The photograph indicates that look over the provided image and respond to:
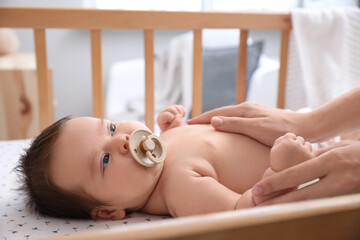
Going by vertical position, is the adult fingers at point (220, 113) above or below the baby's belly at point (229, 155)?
above

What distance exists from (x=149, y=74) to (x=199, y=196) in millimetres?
644

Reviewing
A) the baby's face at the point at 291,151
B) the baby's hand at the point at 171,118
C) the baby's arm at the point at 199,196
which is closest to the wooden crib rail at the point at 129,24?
the baby's hand at the point at 171,118

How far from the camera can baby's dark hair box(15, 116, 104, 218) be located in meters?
0.82

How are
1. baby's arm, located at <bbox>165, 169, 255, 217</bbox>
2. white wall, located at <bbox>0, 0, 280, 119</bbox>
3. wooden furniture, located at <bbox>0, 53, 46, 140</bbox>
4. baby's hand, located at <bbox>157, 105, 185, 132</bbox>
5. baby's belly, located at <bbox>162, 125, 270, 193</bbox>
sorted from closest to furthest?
baby's arm, located at <bbox>165, 169, 255, 217</bbox>, baby's belly, located at <bbox>162, 125, 270, 193</bbox>, baby's hand, located at <bbox>157, 105, 185, 132</bbox>, wooden furniture, located at <bbox>0, 53, 46, 140</bbox>, white wall, located at <bbox>0, 0, 280, 119</bbox>

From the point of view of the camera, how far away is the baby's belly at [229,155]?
86cm

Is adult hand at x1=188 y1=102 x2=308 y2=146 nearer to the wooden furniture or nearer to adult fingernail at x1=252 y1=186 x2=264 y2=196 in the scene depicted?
adult fingernail at x1=252 y1=186 x2=264 y2=196

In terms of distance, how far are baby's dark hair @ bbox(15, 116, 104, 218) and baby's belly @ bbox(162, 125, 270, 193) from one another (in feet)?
0.68

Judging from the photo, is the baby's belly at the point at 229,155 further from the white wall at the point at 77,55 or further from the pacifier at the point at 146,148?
the white wall at the point at 77,55

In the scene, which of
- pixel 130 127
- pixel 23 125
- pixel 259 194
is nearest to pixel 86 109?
pixel 23 125

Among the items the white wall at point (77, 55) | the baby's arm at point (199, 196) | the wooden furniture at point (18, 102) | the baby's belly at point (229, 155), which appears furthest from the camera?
the white wall at point (77, 55)

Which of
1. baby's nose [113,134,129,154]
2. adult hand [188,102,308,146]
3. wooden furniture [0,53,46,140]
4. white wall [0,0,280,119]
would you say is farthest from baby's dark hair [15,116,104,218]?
white wall [0,0,280,119]

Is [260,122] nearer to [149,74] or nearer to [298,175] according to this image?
[298,175]

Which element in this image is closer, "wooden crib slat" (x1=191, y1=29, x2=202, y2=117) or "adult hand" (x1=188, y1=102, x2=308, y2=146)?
"adult hand" (x1=188, y1=102, x2=308, y2=146)

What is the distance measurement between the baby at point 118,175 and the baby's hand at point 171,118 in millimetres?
175
